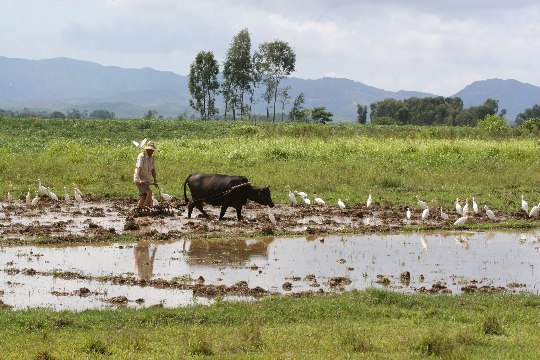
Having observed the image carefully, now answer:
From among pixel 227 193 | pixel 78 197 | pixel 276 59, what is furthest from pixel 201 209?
pixel 276 59

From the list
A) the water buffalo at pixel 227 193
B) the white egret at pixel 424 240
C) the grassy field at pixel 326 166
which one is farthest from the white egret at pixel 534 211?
the water buffalo at pixel 227 193

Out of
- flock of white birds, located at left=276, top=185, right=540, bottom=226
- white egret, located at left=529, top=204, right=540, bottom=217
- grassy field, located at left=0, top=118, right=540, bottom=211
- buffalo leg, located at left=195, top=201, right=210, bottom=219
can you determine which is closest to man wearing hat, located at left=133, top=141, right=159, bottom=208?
buffalo leg, located at left=195, top=201, right=210, bottom=219

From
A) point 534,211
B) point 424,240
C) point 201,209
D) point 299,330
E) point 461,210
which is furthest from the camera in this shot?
point 461,210

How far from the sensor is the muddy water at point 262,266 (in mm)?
7668

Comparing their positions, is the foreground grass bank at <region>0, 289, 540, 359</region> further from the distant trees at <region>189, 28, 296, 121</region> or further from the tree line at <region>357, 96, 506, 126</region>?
the tree line at <region>357, 96, 506, 126</region>

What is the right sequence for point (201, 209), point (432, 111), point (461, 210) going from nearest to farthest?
point (201, 209) < point (461, 210) < point (432, 111)

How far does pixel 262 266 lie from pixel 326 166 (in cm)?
1319

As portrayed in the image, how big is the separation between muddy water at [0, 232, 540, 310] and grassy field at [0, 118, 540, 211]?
5176 mm

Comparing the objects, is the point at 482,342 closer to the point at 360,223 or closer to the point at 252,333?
the point at 252,333

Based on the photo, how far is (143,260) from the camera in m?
9.54

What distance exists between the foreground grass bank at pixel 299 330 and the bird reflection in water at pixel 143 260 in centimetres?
201

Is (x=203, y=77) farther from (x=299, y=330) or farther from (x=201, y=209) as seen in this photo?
(x=299, y=330)

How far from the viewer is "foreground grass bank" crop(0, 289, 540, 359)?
17.5ft

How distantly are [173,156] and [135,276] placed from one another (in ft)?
51.8
